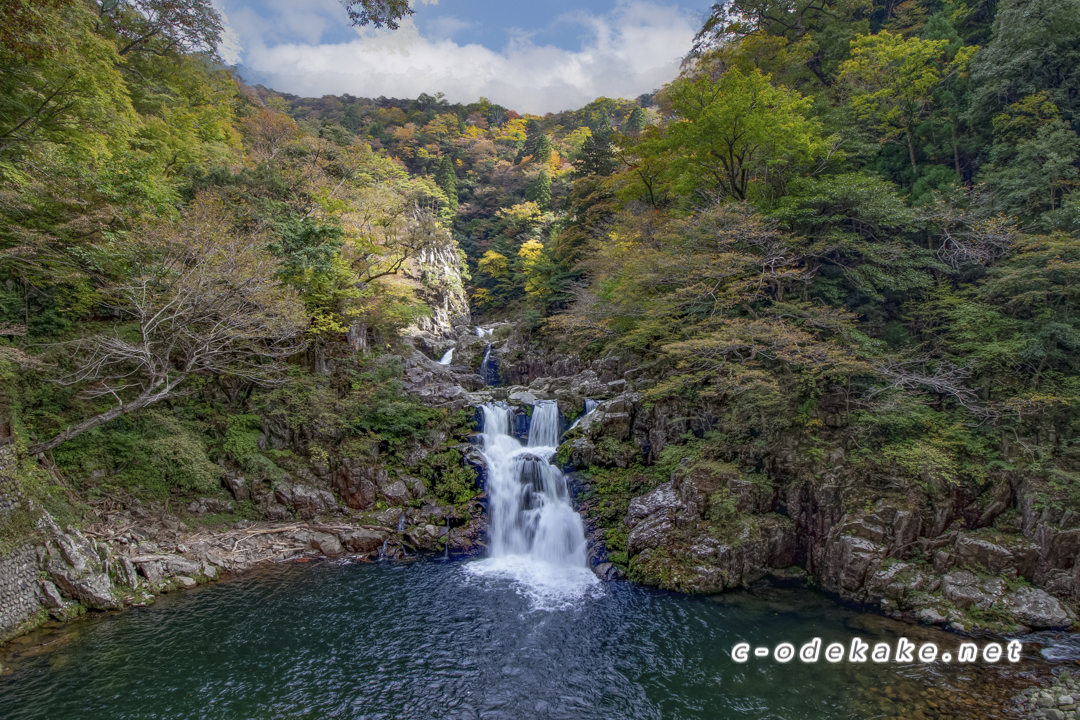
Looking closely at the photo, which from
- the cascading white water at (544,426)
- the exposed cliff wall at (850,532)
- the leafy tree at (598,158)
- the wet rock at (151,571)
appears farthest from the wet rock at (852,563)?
the leafy tree at (598,158)

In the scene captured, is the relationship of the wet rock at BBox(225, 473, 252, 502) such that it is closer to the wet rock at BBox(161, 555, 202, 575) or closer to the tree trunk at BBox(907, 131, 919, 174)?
the wet rock at BBox(161, 555, 202, 575)

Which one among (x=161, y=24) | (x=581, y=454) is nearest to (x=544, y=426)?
(x=581, y=454)

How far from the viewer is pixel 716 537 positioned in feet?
37.1

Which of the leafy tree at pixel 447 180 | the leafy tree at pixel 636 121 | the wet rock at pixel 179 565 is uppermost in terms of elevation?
the leafy tree at pixel 636 121

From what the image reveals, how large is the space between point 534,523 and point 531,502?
0.75 m

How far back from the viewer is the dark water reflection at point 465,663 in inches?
280

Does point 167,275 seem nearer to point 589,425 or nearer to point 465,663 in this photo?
point 465,663

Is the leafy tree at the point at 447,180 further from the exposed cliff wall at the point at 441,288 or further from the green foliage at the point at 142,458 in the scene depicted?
the green foliage at the point at 142,458

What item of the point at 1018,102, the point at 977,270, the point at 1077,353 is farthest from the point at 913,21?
the point at 1077,353

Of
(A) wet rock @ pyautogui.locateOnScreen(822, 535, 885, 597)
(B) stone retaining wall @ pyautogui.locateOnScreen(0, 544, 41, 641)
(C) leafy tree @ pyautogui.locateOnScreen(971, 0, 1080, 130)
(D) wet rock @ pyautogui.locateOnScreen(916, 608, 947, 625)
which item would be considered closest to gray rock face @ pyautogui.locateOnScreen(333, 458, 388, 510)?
(B) stone retaining wall @ pyautogui.locateOnScreen(0, 544, 41, 641)

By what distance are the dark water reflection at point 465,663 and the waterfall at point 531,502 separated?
2455mm

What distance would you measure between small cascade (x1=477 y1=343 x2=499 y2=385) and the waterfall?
9.65m

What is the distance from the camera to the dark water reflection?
7.11 m

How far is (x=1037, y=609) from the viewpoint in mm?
8672
